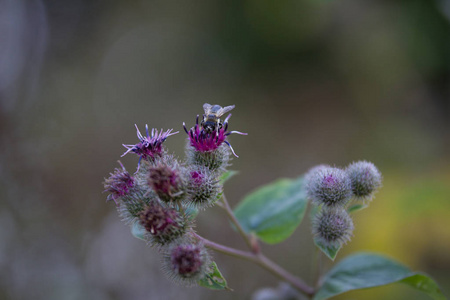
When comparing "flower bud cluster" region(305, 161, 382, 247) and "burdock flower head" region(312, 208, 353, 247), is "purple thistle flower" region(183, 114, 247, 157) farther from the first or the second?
"burdock flower head" region(312, 208, 353, 247)

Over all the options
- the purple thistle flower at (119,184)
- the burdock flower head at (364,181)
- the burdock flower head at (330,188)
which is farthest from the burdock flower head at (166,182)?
the burdock flower head at (364,181)

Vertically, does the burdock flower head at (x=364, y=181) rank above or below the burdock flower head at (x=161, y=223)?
above

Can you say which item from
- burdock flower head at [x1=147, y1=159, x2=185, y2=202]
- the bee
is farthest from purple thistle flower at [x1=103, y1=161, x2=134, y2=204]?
the bee

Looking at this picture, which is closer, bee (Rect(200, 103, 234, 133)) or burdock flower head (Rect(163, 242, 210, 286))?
burdock flower head (Rect(163, 242, 210, 286))

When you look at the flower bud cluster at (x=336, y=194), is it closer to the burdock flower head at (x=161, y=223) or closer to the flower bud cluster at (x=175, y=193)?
the flower bud cluster at (x=175, y=193)

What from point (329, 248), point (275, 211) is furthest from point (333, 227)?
point (275, 211)

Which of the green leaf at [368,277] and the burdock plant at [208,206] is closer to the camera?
the burdock plant at [208,206]

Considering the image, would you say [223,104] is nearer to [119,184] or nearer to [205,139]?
[205,139]

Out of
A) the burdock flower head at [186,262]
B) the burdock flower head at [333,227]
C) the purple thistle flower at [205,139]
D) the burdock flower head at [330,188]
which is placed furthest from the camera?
the purple thistle flower at [205,139]
